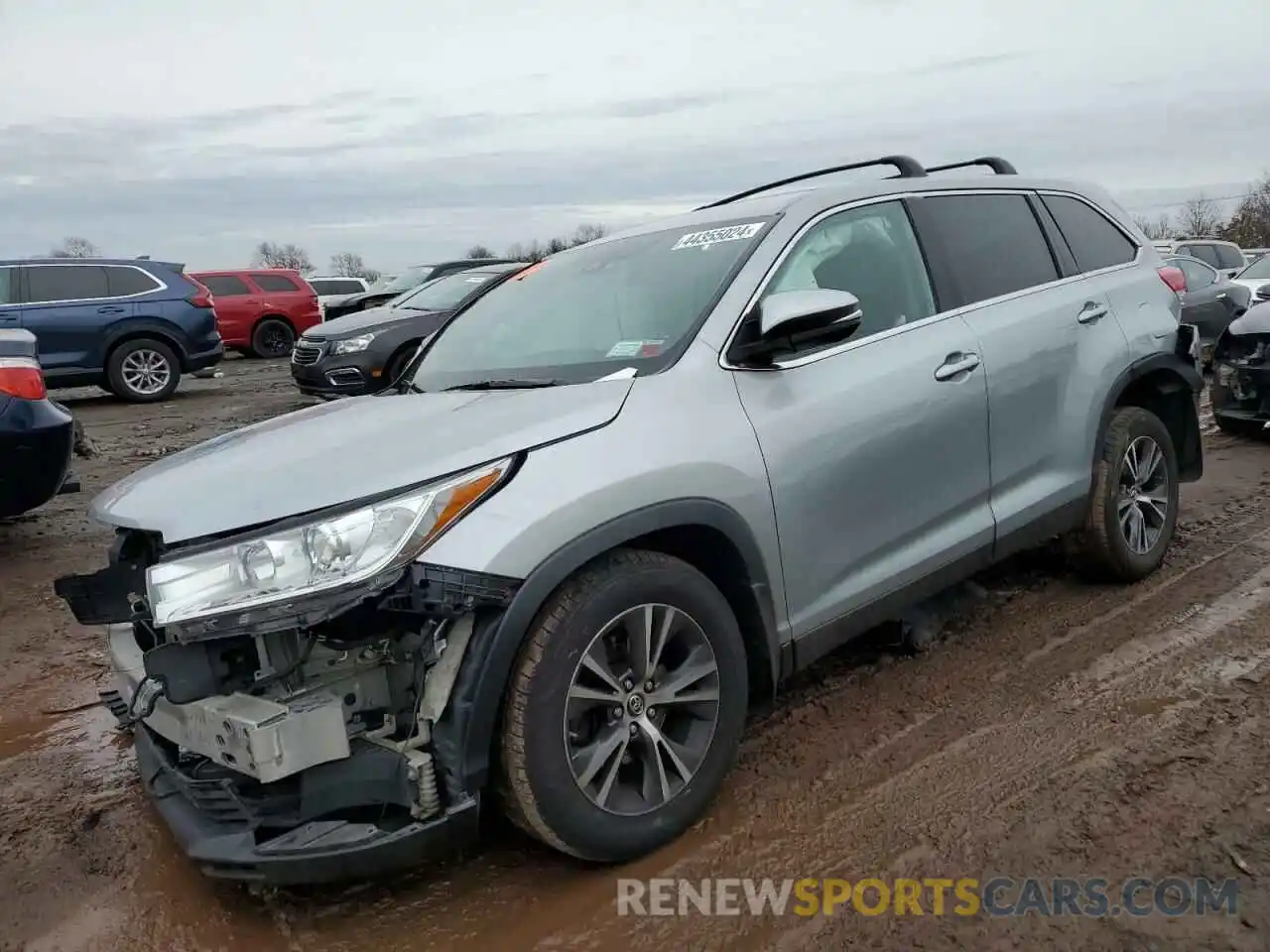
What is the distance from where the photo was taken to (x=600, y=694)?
8.61 ft

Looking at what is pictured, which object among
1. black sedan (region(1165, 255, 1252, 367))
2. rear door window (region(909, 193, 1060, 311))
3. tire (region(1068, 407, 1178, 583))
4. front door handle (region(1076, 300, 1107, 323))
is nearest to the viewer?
rear door window (region(909, 193, 1060, 311))

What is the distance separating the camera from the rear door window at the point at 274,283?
20328 mm

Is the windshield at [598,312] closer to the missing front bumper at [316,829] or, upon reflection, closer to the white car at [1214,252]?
the missing front bumper at [316,829]

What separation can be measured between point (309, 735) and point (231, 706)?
0.22 metres

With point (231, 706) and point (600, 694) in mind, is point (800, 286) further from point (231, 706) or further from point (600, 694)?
point (231, 706)

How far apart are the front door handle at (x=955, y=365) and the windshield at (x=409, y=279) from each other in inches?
481

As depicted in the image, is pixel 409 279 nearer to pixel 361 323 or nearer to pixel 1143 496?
pixel 361 323

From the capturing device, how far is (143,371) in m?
13.0

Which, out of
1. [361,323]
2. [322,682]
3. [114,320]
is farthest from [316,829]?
[114,320]

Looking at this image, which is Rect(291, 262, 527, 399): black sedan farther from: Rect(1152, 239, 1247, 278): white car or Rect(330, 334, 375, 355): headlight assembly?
Rect(1152, 239, 1247, 278): white car

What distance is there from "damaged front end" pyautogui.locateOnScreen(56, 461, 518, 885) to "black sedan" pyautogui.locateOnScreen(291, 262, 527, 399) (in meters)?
7.97

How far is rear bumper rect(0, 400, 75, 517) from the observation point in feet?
17.4

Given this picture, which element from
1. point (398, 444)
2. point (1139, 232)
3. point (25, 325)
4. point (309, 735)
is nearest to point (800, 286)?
point (398, 444)

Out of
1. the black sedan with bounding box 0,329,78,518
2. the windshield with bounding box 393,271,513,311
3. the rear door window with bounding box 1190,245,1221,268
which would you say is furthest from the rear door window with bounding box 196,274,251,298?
the rear door window with bounding box 1190,245,1221,268
